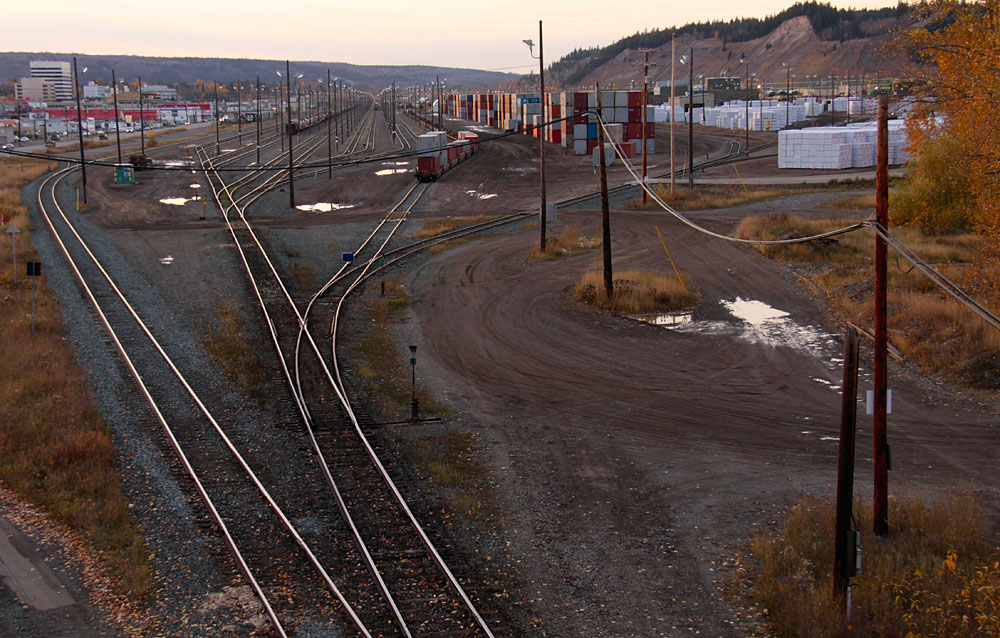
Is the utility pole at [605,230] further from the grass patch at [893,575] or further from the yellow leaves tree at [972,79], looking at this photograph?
the grass patch at [893,575]

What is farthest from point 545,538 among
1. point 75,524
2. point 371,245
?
point 371,245

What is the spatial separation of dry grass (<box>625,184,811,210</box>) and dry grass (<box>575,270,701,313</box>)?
16538mm

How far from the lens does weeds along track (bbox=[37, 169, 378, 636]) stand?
10.3m

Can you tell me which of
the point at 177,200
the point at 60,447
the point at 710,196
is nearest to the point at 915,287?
the point at 710,196

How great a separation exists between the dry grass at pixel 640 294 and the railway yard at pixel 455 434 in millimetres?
648

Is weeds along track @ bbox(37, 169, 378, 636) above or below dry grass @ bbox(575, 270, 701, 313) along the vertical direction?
below

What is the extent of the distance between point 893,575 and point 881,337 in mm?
2903

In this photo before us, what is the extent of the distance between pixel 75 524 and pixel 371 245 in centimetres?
2369

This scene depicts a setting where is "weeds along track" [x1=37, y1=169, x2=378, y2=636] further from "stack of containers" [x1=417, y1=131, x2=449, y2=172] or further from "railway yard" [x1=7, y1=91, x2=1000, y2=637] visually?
"stack of containers" [x1=417, y1=131, x2=449, y2=172]

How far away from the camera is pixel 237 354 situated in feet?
66.1

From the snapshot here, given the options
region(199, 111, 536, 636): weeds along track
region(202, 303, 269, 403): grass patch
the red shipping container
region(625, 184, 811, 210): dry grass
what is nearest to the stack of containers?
the red shipping container

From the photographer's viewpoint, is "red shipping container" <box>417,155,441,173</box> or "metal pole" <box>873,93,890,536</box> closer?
"metal pole" <box>873,93,890,536</box>

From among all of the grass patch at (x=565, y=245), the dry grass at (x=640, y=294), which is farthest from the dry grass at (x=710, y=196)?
the dry grass at (x=640, y=294)

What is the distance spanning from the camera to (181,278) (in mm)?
28641
